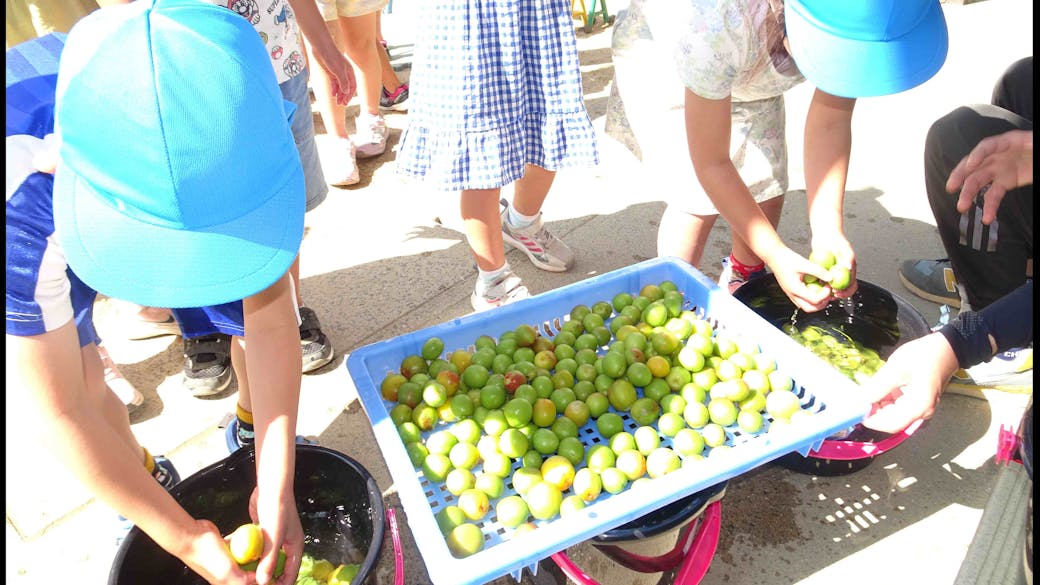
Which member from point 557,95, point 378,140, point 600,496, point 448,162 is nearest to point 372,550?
point 600,496

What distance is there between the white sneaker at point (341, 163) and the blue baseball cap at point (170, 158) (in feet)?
8.07

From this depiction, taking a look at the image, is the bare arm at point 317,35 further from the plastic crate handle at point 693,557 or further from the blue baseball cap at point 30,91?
the plastic crate handle at point 693,557

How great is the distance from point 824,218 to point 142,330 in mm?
2366

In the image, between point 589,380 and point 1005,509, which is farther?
point 589,380

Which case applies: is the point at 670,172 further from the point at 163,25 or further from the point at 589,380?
the point at 163,25

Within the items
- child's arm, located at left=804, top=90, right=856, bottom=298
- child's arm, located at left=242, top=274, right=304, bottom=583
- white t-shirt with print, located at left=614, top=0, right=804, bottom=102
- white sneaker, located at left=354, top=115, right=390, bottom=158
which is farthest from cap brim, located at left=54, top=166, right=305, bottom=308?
white sneaker, located at left=354, top=115, right=390, bottom=158

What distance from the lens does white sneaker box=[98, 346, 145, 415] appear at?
2.37 metres

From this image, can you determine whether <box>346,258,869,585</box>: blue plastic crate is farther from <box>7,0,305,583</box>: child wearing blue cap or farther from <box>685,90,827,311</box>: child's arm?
<box>7,0,305,583</box>: child wearing blue cap

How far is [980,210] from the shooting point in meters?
2.32

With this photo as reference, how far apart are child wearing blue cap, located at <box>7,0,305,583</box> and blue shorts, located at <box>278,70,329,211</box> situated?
0.96 meters

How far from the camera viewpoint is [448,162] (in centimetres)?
228

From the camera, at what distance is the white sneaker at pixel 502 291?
8.95ft

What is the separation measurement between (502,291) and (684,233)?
26.8 inches

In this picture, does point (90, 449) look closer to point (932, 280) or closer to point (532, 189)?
point (532, 189)
